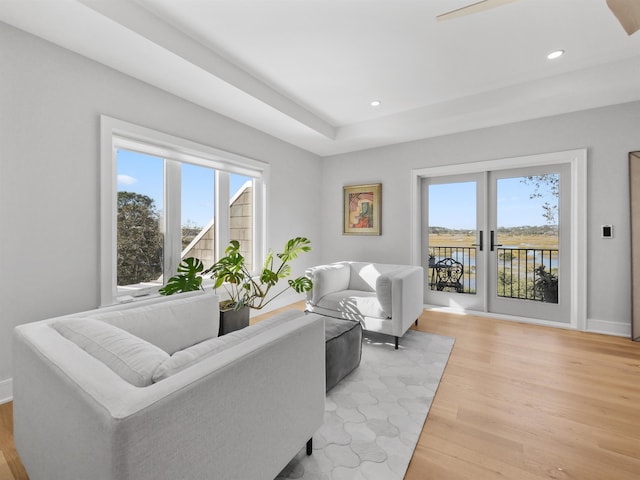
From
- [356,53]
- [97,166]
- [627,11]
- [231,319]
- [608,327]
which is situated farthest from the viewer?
[608,327]

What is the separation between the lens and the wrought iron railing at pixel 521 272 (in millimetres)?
3590

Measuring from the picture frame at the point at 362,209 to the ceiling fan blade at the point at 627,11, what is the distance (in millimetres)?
3364

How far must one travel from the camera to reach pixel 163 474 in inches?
29.3

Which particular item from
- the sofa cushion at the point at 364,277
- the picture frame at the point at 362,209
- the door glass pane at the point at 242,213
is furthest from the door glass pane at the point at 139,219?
the picture frame at the point at 362,209

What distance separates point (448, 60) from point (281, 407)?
119 inches

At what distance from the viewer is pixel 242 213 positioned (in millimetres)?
3854

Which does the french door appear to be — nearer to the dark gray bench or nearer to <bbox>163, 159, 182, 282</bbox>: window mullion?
the dark gray bench

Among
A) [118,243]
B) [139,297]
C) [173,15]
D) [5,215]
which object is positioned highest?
[173,15]

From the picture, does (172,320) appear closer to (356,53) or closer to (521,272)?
(356,53)

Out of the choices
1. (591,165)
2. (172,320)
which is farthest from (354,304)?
(591,165)

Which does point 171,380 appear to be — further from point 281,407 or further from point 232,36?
point 232,36

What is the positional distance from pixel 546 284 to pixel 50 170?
4.98 m

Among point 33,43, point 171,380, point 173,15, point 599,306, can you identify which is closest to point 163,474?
point 171,380

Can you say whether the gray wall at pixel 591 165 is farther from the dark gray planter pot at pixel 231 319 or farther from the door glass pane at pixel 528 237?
the dark gray planter pot at pixel 231 319
